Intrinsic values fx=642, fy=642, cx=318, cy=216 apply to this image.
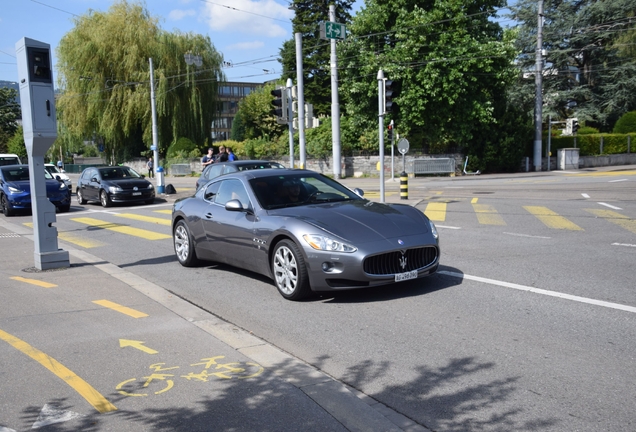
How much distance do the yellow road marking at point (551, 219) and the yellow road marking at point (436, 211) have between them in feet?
7.00

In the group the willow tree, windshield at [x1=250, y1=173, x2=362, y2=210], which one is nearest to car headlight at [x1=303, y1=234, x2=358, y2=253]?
windshield at [x1=250, y1=173, x2=362, y2=210]

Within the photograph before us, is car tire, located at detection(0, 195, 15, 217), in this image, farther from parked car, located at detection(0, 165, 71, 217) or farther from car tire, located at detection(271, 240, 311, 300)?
car tire, located at detection(271, 240, 311, 300)

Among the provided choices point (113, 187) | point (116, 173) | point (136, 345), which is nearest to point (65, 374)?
point (136, 345)

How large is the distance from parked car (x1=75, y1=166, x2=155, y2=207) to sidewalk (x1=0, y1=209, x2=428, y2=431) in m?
13.8

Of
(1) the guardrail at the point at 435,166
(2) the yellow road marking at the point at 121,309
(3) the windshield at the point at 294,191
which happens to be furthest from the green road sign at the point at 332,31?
(2) the yellow road marking at the point at 121,309

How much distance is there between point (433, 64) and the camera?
3528 centimetres

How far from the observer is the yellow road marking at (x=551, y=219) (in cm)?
1283

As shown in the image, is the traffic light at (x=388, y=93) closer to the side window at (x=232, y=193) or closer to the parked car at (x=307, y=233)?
the parked car at (x=307, y=233)

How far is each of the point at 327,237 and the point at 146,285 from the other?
2832 mm

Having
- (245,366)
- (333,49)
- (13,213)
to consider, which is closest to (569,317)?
(245,366)

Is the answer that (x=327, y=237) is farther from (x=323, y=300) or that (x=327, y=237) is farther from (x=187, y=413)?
(x=187, y=413)

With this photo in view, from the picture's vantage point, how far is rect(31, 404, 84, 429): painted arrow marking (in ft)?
13.2

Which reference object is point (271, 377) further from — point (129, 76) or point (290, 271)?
point (129, 76)

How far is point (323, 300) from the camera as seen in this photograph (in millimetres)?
7203
